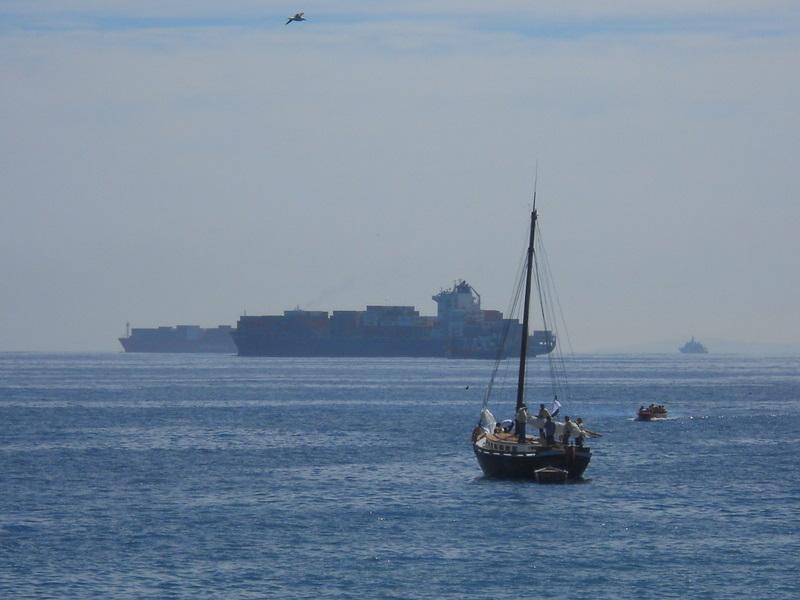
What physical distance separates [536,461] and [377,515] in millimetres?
11031

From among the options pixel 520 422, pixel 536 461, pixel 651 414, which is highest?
pixel 520 422

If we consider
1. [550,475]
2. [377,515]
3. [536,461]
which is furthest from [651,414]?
[377,515]

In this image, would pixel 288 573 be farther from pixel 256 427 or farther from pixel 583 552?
pixel 256 427

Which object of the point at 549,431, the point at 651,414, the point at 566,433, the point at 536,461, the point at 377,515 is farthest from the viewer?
the point at 651,414

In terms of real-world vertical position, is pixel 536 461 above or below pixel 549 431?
below

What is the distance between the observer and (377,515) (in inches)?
1901

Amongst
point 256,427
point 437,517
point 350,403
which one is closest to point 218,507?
point 437,517

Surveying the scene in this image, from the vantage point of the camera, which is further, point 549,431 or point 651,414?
point 651,414

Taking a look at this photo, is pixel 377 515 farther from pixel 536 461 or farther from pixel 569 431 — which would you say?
pixel 569 431

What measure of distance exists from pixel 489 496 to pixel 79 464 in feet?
70.4

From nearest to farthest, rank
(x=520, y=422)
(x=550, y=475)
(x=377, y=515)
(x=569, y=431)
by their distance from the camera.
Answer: (x=377, y=515)
(x=550, y=475)
(x=569, y=431)
(x=520, y=422)

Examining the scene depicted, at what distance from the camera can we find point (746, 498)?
5353 cm

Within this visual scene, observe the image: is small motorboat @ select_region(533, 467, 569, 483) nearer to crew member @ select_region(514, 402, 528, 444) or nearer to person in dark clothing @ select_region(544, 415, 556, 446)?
person in dark clothing @ select_region(544, 415, 556, 446)

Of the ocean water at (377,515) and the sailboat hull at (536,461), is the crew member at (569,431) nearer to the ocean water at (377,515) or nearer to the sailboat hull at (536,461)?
the sailboat hull at (536,461)
